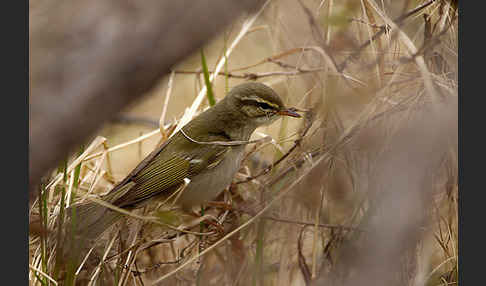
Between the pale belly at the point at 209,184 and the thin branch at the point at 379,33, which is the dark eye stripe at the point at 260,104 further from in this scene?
the thin branch at the point at 379,33

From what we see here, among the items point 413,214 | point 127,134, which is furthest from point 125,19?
point 127,134

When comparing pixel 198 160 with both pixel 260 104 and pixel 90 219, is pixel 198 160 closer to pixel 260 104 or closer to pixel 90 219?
pixel 260 104

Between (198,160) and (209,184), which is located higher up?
(198,160)

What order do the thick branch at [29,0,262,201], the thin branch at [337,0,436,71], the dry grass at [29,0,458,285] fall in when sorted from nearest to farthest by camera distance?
1. the thick branch at [29,0,262,201]
2. the dry grass at [29,0,458,285]
3. the thin branch at [337,0,436,71]

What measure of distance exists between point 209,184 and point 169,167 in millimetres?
203

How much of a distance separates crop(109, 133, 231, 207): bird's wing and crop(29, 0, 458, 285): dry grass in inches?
4.9

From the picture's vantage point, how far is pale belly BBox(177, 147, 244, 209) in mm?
2684

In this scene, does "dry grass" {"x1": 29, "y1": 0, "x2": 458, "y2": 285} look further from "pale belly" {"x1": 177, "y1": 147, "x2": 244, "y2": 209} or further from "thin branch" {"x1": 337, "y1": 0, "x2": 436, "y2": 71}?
"pale belly" {"x1": 177, "y1": 147, "x2": 244, "y2": 209}

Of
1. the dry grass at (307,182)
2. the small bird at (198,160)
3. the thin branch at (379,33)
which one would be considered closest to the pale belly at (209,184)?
the small bird at (198,160)

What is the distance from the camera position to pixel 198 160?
2.75 metres

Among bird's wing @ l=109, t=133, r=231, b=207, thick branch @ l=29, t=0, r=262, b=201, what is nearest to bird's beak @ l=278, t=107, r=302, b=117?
bird's wing @ l=109, t=133, r=231, b=207

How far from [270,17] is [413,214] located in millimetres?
2017

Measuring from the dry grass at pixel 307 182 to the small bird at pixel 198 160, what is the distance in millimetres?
98

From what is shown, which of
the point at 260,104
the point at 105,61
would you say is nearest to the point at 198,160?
the point at 260,104
